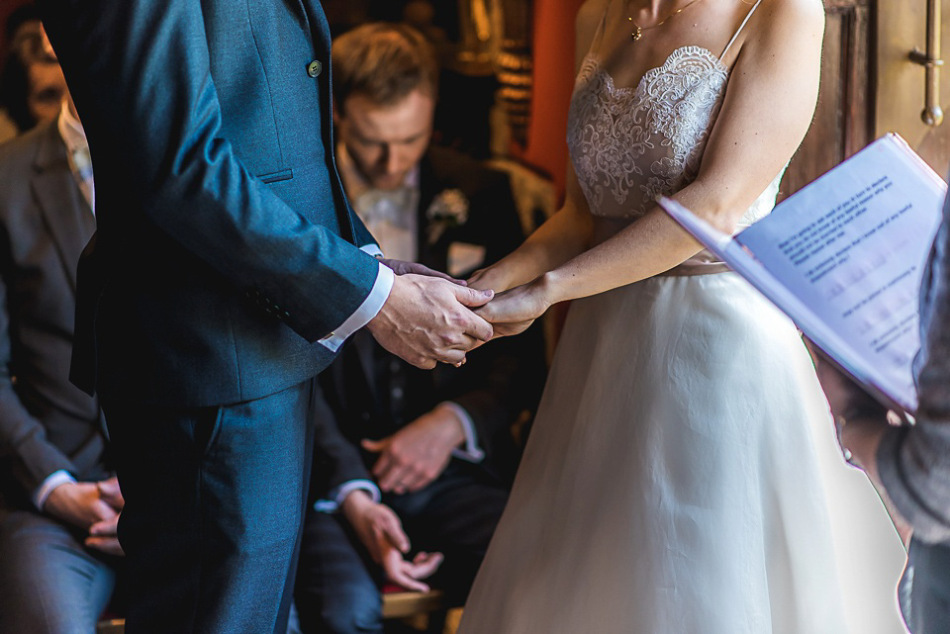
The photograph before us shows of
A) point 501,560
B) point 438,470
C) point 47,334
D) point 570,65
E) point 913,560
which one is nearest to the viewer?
point 913,560

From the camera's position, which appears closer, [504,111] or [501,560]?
[501,560]

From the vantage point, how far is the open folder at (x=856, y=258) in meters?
1.07

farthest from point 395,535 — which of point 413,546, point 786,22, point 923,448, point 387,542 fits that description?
point 923,448

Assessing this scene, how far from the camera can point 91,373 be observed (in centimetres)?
145

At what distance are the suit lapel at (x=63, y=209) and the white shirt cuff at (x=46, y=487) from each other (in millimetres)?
432

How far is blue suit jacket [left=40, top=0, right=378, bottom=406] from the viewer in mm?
1264

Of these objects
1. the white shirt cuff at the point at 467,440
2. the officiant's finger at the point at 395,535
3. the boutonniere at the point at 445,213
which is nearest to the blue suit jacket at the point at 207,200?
the officiant's finger at the point at 395,535

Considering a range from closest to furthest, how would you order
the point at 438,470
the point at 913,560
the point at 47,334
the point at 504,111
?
the point at 913,560, the point at 47,334, the point at 438,470, the point at 504,111

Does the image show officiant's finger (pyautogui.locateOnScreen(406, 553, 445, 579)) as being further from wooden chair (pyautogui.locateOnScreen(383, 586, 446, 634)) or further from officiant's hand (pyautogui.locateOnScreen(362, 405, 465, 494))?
officiant's hand (pyautogui.locateOnScreen(362, 405, 465, 494))

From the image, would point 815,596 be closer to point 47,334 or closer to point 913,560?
point 913,560

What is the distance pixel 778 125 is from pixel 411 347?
25.9 inches

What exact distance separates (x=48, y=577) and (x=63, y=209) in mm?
843

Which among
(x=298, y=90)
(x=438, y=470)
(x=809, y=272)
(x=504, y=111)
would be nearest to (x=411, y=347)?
(x=298, y=90)

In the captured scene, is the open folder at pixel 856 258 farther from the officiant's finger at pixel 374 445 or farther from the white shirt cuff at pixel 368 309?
the officiant's finger at pixel 374 445
